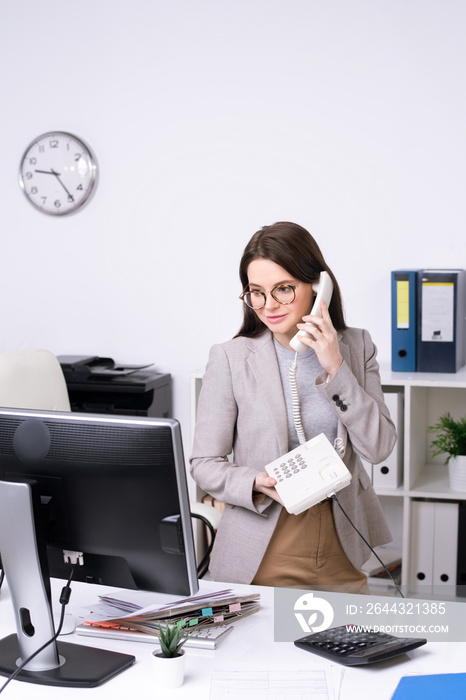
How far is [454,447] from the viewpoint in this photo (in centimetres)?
285

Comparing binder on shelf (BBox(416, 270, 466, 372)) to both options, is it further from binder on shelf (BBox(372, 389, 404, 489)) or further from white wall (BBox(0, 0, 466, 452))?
white wall (BBox(0, 0, 466, 452))

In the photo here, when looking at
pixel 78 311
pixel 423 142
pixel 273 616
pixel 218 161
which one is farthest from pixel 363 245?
pixel 273 616

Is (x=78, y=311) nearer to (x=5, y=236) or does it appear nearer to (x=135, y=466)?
(x=5, y=236)

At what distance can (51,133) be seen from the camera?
3479mm

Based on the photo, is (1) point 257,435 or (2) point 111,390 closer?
(1) point 257,435

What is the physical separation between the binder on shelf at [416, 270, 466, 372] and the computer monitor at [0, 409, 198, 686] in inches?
72.5

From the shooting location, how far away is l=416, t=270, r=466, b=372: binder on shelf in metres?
2.81

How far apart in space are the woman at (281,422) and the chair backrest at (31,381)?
0.61 metres

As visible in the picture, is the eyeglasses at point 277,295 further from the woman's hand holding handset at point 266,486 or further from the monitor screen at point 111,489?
the monitor screen at point 111,489

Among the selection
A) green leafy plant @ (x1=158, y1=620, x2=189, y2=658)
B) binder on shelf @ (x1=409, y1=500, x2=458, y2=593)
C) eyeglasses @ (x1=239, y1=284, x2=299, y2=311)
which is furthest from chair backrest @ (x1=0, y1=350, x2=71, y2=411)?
binder on shelf @ (x1=409, y1=500, x2=458, y2=593)

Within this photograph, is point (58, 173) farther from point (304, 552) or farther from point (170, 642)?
point (170, 642)

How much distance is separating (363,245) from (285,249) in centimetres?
147

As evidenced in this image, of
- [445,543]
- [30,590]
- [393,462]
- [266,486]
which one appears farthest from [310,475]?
[445,543]

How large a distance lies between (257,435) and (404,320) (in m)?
1.26
